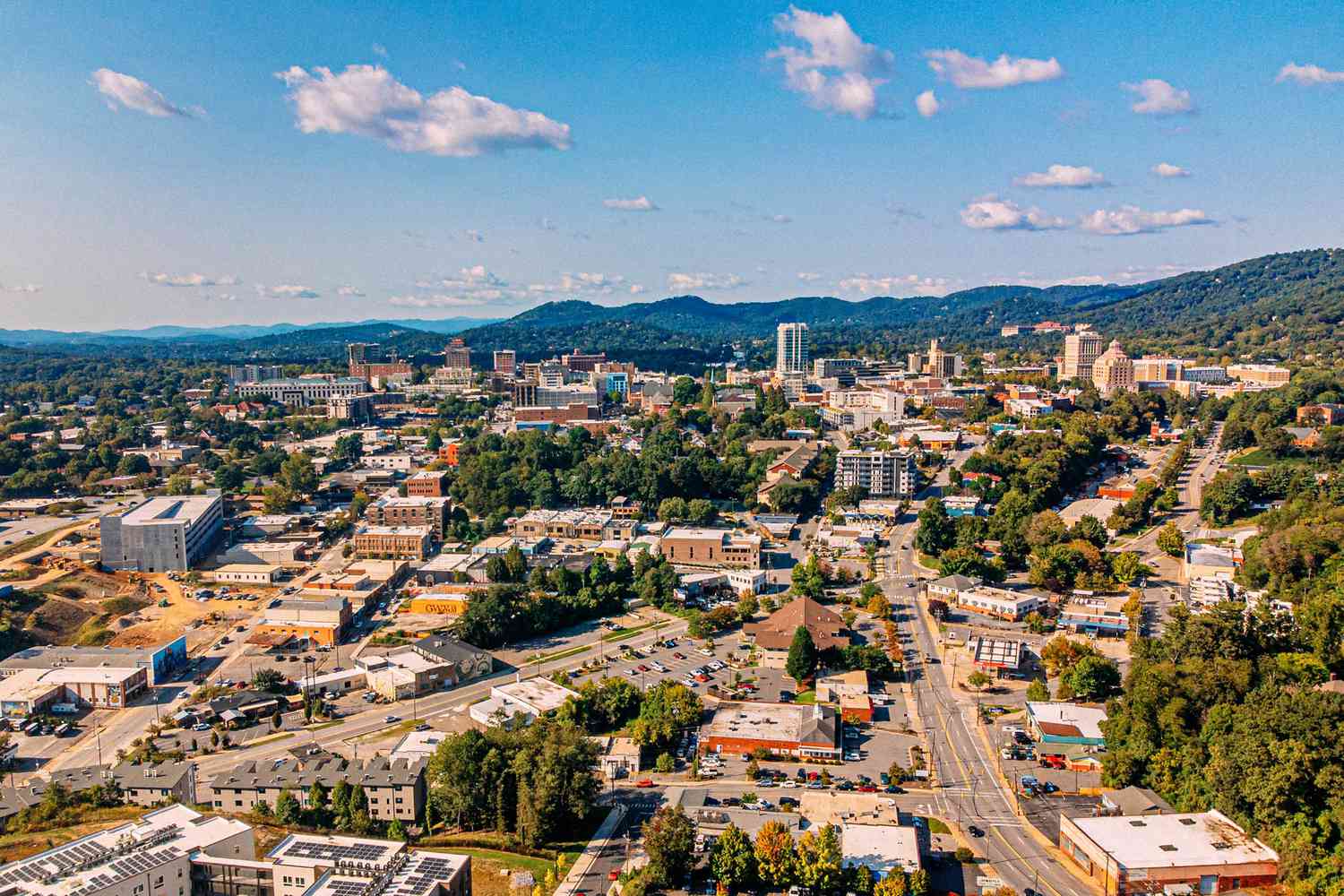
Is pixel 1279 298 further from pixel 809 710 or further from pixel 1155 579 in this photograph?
pixel 809 710

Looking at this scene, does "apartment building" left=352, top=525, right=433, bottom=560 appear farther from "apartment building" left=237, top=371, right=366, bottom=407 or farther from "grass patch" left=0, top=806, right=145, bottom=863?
"apartment building" left=237, top=371, right=366, bottom=407

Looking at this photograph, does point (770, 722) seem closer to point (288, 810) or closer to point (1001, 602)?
point (288, 810)

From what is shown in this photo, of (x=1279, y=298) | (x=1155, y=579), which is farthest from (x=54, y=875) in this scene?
(x=1279, y=298)

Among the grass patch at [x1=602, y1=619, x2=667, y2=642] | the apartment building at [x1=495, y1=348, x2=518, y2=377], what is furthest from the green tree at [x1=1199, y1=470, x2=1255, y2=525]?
the apartment building at [x1=495, y1=348, x2=518, y2=377]

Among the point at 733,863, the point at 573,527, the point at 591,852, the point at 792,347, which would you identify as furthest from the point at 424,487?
the point at 792,347

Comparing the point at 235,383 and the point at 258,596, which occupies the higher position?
the point at 235,383

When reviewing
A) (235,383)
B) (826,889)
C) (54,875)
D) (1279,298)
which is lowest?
(826,889)

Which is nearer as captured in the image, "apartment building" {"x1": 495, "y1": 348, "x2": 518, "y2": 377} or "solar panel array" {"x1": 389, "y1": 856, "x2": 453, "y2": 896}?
"solar panel array" {"x1": 389, "y1": 856, "x2": 453, "y2": 896}
